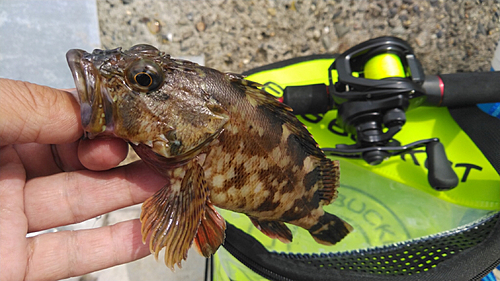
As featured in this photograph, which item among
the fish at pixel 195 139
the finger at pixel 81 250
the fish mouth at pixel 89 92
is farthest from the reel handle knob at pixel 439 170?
the fish mouth at pixel 89 92

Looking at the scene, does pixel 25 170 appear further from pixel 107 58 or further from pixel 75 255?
pixel 107 58

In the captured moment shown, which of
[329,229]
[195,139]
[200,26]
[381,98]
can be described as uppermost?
[200,26]

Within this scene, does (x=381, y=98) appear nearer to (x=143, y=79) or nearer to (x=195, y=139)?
(x=195, y=139)

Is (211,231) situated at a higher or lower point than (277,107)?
lower

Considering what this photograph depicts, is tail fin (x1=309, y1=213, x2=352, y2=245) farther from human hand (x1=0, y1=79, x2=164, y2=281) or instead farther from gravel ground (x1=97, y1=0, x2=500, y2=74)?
gravel ground (x1=97, y1=0, x2=500, y2=74)

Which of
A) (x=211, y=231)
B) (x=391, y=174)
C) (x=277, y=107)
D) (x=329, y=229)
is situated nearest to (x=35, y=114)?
(x=211, y=231)
